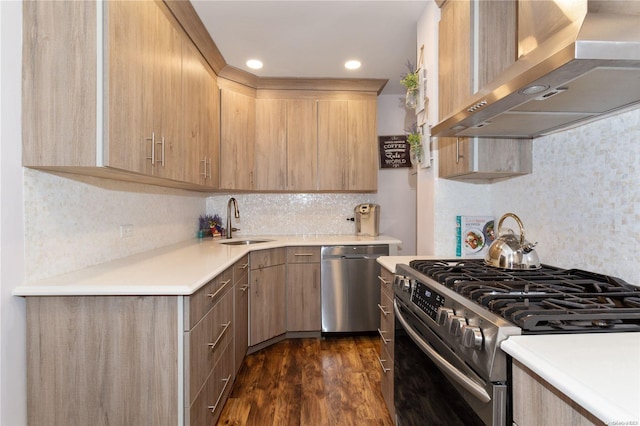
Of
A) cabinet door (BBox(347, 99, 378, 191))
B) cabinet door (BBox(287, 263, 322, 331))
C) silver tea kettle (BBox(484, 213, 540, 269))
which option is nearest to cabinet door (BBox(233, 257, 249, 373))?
cabinet door (BBox(287, 263, 322, 331))

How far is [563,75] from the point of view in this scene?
0.91 m

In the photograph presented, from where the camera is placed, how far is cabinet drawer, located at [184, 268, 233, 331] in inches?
55.4

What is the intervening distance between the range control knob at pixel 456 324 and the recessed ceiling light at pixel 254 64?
2.78 meters

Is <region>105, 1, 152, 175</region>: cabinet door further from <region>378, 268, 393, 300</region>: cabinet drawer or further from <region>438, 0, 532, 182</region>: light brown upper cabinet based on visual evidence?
<region>438, 0, 532, 182</region>: light brown upper cabinet

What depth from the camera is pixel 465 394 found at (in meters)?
1.01

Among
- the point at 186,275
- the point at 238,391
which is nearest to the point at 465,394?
the point at 186,275

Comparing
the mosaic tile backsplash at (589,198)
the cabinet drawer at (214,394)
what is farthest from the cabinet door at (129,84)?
the mosaic tile backsplash at (589,198)

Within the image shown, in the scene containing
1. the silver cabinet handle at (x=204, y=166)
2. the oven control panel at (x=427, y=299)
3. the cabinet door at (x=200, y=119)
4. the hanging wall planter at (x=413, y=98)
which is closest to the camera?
the oven control panel at (x=427, y=299)

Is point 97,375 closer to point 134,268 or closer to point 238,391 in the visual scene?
point 134,268

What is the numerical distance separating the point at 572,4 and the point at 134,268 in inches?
83.0

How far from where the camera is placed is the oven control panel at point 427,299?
1234 mm

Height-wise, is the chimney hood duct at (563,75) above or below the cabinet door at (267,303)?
above

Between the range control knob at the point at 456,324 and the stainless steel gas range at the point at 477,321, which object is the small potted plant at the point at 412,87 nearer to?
the stainless steel gas range at the point at 477,321

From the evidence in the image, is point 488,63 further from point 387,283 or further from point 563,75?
point 387,283
